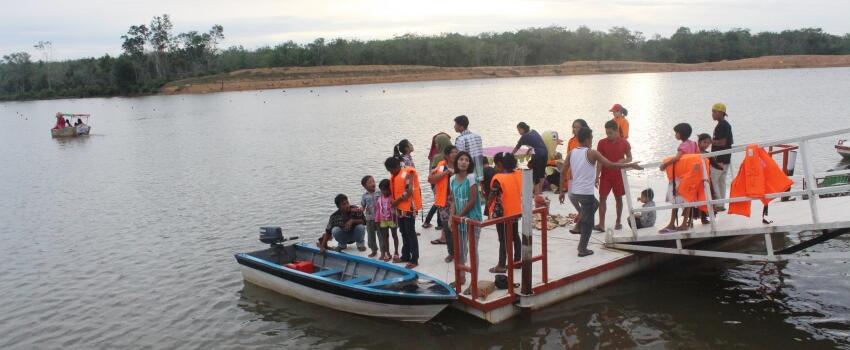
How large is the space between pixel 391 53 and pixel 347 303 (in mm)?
111884

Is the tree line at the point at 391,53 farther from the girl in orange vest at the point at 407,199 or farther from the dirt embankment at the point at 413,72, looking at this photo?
the girl in orange vest at the point at 407,199

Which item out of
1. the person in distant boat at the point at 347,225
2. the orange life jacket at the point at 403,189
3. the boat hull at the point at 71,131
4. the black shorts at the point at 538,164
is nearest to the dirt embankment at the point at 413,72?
the boat hull at the point at 71,131

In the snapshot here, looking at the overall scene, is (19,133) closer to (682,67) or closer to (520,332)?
(520,332)

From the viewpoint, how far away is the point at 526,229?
8102mm

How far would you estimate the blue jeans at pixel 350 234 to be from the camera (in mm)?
10531

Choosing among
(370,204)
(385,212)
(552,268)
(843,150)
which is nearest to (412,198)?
(385,212)

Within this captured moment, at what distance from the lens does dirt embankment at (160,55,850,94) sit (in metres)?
97.8

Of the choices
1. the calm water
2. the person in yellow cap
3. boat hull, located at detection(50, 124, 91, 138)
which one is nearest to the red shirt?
the person in yellow cap

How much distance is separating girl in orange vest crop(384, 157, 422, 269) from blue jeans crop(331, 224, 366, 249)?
1259 mm

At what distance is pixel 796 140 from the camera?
7.70 m

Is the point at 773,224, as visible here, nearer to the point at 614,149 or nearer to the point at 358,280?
the point at 614,149

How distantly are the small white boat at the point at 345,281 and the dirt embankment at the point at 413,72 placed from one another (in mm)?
91460

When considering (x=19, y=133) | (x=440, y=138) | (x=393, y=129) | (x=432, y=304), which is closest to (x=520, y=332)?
(x=432, y=304)

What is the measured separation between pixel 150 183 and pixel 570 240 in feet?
54.2
